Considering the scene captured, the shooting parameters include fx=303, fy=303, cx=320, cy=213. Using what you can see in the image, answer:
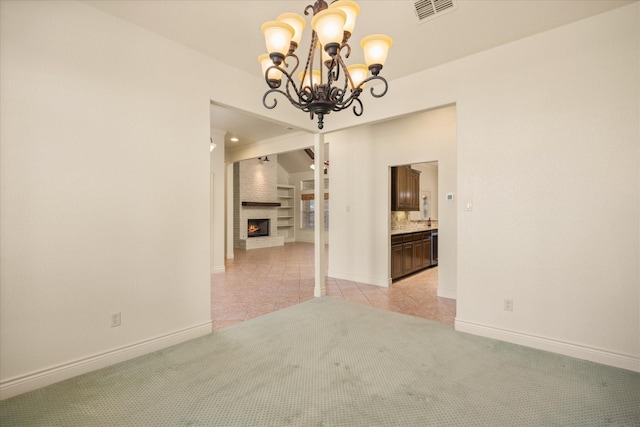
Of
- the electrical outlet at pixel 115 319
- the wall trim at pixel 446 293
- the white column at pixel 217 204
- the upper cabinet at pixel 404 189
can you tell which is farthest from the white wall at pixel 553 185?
the white column at pixel 217 204

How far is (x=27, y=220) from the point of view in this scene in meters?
2.14

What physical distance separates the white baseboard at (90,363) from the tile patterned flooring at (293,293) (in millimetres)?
496

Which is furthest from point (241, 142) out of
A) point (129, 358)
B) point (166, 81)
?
point (129, 358)

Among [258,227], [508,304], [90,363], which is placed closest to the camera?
[90,363]

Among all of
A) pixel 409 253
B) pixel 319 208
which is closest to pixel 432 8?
pixel 319 208

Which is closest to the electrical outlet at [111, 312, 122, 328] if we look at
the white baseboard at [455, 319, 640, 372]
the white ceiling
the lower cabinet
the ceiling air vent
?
the white ceiling

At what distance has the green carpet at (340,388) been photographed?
1.85 meters

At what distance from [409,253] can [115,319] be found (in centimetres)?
480

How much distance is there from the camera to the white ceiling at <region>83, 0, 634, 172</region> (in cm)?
238

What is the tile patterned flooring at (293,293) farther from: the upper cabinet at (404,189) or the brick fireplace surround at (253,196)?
the brick fireplace surround at (253,196)

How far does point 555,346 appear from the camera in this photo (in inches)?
106

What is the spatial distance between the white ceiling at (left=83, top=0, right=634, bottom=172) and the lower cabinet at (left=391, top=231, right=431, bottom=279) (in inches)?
125

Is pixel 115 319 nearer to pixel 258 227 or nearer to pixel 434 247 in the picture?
pixel 434 247

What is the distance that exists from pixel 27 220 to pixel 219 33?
2142 mm
